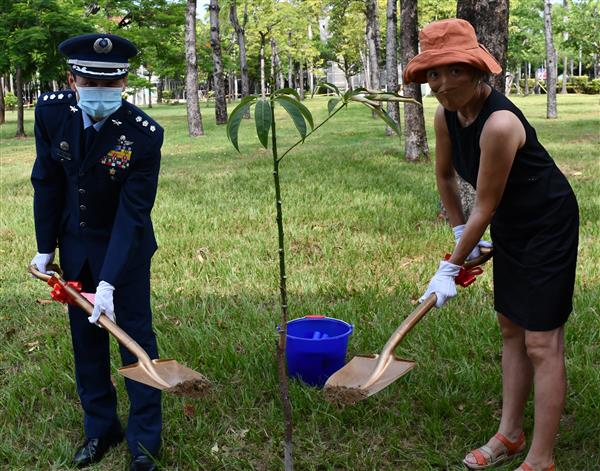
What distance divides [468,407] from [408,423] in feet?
0.99

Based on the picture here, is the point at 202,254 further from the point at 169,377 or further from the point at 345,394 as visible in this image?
the point at 345,394

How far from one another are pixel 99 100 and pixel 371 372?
1.32m

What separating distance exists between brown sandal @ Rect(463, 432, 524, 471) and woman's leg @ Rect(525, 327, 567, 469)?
199 mm

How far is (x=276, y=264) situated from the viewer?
206 inches

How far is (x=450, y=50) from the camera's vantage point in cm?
225

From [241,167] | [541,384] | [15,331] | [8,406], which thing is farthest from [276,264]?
[241,167]

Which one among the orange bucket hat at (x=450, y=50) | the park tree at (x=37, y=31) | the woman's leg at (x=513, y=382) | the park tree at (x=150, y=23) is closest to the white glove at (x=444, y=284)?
the woman's leg at (x=513, y=382)

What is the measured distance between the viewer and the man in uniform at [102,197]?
247cm

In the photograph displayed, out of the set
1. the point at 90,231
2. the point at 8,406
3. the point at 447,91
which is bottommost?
the point at 8,406

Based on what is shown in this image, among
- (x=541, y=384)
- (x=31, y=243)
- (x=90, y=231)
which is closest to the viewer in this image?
(x=541, y=384)

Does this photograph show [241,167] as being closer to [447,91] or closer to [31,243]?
[31,243]

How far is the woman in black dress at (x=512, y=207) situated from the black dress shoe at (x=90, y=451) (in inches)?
58.7

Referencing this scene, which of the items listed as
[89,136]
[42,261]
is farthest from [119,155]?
[42,261]

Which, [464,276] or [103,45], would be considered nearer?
[103,45]
